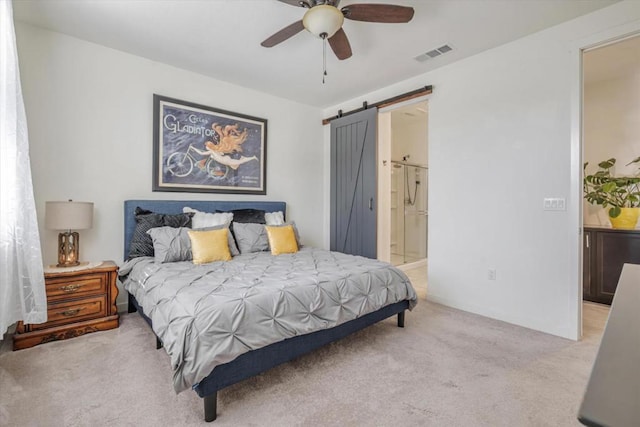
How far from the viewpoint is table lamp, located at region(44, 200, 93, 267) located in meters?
2.52

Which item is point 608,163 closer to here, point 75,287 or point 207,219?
point 207,219

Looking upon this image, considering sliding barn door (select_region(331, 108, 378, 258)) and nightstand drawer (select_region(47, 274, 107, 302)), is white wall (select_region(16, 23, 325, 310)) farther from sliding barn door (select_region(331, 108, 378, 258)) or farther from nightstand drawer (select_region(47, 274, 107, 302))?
sliding barn door (select_region(331, 108, 378, 258))

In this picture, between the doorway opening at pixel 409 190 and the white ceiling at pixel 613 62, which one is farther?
the doorway opening at pixel 409 190

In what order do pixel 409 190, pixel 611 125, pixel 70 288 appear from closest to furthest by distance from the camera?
1. pixel 70 288
2. pixel 611 125
3. pixel 409 190

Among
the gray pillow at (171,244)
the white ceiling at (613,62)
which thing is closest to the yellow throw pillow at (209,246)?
the gray pillow at (171,244)

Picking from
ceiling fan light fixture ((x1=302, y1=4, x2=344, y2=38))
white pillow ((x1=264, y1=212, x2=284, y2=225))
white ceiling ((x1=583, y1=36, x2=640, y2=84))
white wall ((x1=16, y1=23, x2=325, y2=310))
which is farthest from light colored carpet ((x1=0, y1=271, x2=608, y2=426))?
white ceiling ((x1=583, y1=36, x2=640, y2=84))

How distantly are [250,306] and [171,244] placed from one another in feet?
4.78

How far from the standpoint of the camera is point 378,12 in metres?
2.08

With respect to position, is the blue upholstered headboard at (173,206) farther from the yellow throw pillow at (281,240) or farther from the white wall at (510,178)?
the white wall at (510,178)

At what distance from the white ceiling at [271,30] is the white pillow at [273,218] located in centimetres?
173

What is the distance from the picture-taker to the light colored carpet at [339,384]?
1.61 meters

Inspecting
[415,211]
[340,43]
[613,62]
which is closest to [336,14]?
[340,43]

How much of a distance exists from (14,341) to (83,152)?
5.65ft

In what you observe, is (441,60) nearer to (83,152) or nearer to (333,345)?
(333,345)
